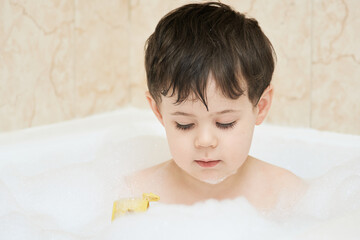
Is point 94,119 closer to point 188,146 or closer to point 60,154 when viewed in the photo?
point 60,154

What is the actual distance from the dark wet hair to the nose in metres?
0.07

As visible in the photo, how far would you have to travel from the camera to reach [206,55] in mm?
1161

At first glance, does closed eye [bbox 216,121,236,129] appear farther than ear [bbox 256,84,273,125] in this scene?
No

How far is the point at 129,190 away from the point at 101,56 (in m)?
0.68

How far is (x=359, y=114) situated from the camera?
1.67 metres

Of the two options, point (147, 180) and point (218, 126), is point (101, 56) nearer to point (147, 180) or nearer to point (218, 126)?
point (147, 180)

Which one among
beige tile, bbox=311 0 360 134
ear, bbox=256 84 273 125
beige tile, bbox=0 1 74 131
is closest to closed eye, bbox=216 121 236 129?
ear, bbox=256 84 273 125

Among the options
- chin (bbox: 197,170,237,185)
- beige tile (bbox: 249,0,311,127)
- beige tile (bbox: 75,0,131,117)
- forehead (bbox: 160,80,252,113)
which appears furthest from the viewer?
beige tile (bbox: 75,0,131,117)

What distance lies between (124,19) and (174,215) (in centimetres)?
106

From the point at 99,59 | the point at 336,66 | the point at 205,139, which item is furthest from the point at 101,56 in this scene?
the point at 205,139

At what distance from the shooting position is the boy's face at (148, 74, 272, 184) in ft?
3.78


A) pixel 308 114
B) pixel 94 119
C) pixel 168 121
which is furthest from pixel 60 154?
pixel 308 114

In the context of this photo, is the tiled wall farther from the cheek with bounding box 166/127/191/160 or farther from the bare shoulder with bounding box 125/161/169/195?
the cheek with bounding box 166/127/191/160

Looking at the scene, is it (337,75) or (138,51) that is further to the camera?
(138,51)
